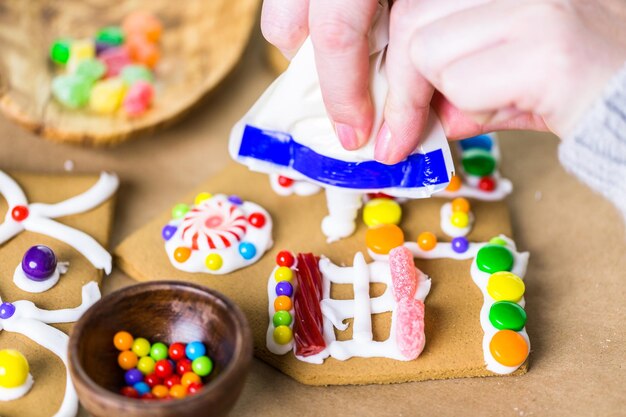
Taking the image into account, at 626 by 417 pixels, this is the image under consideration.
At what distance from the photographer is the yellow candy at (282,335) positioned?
2.87 ft

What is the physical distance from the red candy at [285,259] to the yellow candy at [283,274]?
1 cm

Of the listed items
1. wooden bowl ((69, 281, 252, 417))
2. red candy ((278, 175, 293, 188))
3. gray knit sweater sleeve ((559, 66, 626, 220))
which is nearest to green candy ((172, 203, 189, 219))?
red candy ((278, 175, 293, 188))

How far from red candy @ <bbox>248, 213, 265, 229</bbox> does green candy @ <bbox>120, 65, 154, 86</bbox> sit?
361mm

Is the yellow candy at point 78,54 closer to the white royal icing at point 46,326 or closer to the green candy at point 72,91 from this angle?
the green candy at point 72,91

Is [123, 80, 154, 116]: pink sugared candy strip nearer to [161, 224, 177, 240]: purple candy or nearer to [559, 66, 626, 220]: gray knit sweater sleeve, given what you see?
[161, 224, 177, 240]: purple candy

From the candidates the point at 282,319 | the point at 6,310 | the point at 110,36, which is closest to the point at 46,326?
the point at 6,310

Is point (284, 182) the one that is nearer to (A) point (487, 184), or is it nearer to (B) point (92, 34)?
(A) point (487, 184)

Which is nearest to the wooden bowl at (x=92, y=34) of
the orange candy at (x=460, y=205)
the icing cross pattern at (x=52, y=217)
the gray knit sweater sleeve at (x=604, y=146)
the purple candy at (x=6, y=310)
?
the icing cross pattern at (x=52, y=217)

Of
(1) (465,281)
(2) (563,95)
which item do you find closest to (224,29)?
(1) (465,281)

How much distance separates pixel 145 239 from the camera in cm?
102

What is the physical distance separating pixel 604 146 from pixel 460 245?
0.33m

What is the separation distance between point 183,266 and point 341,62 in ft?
1.12

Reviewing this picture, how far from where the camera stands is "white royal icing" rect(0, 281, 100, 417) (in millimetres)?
828

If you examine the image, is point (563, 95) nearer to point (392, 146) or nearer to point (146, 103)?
point (392, 146)
